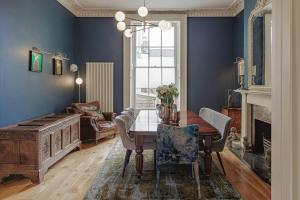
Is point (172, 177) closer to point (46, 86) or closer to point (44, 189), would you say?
point (44, 189)

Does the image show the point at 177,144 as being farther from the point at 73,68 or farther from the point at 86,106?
the point at 73,68

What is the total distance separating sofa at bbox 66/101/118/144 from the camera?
576cm

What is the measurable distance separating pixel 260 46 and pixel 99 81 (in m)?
4.00

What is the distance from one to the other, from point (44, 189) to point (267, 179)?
2.77 metres

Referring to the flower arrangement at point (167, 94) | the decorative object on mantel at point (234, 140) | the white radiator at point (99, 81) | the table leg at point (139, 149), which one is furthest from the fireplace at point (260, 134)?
the white radiator at point (99, 81)

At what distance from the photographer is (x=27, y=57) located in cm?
435

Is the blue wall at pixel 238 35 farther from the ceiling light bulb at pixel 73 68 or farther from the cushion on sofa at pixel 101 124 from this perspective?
the ceiling light bulb at pixel 73 68

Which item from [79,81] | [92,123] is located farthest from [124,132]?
[79,81]

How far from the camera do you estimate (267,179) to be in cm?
352

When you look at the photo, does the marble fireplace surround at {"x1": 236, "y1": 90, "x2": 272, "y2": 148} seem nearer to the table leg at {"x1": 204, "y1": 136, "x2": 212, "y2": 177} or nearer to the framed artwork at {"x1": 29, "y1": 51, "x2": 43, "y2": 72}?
the table leg at {"x1": 204, "y1": 136, "x2": 212, "y2": 177}

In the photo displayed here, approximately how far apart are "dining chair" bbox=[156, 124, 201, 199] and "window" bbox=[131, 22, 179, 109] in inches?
171

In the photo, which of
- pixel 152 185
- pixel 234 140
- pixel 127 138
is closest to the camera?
pixel 152 185

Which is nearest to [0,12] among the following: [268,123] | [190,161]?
[190,161]

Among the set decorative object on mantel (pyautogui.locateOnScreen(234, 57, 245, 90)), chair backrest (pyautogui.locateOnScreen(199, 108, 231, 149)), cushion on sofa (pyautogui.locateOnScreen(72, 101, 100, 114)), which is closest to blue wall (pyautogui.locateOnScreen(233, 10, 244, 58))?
decorative object on mantel (pyautogui.locateOnScreen(234, 57, 245, 90))
